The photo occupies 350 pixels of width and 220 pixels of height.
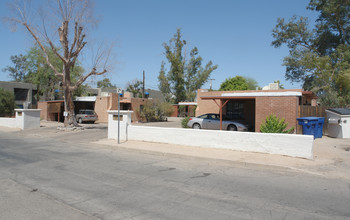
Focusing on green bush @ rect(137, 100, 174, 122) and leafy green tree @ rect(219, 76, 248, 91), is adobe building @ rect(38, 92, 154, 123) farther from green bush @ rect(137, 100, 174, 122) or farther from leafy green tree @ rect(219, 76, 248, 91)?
leafy green tree @ rect(219, 76, 248, 91)

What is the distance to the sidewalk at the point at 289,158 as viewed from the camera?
26.0 ft

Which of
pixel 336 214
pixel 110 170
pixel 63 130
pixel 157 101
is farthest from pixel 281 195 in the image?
pixel 157 101

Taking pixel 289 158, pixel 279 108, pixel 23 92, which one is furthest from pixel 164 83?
pixel 289 158

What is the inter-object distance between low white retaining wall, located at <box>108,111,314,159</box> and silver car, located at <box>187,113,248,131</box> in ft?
21.9

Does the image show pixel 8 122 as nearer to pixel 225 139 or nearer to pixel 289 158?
pixel 225 139

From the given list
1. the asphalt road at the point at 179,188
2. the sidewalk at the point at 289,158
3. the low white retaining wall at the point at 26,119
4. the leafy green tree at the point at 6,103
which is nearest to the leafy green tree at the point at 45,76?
the leafy green tree at the point at 6,103

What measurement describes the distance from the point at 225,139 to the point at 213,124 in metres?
8.01

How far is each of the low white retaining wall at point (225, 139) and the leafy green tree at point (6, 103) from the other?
964 inches

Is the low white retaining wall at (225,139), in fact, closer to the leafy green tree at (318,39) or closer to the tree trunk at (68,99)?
the tree trunk at (68,99)

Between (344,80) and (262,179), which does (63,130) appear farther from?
(344,80)

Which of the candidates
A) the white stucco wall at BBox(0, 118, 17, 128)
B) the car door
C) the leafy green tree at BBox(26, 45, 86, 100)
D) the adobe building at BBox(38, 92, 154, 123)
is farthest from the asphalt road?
the leafy green tree at BBox(26, 45, 86, 100)

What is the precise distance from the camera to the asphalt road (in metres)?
4.73

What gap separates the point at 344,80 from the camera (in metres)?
21.4

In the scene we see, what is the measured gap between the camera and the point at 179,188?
6137 millimetres
